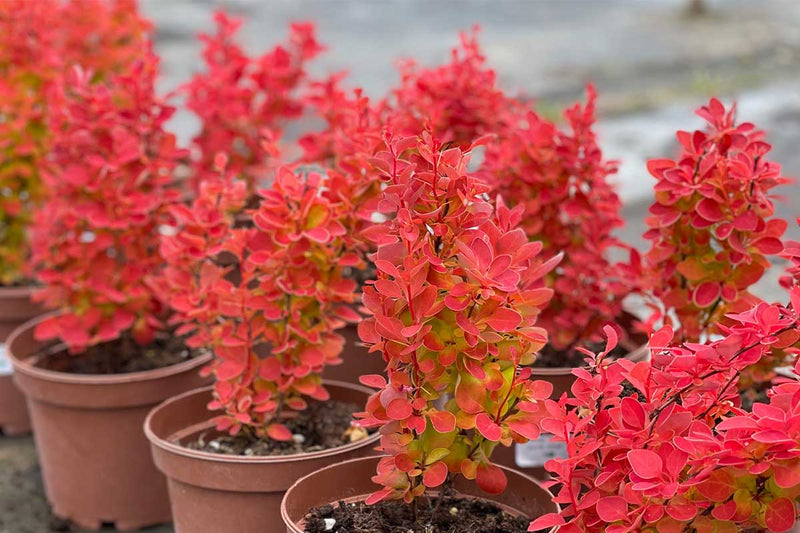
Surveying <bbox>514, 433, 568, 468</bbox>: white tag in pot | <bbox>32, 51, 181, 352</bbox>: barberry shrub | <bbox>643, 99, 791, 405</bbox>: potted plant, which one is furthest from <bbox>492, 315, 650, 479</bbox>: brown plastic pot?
<bbox>32, 51, 181, 352</bbox>: barberry shrub

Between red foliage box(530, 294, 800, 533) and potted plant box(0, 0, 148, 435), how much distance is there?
7.67ft

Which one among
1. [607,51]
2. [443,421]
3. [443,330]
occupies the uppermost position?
[607,51]

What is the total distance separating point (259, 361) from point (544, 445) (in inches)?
29.6

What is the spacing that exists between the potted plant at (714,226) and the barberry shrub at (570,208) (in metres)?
0.22

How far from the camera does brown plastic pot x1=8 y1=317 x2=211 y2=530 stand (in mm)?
2559

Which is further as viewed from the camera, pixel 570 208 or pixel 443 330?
pixel 570 208

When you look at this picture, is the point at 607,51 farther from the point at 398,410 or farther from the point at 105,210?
the point at 398,410

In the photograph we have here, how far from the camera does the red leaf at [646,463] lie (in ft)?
4.54

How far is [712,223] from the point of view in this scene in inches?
78.5

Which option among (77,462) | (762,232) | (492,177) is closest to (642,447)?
(762,232)

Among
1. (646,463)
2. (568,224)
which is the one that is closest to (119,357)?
(568,224)

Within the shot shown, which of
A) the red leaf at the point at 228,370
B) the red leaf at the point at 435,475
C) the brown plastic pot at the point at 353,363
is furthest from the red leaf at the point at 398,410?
the brown plastic pot at the point at 353,363

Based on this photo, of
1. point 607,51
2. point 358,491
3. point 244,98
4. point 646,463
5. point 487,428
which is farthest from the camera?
point 607,51

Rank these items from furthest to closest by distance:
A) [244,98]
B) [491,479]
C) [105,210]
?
[244,98], [105,210], [491,479]
